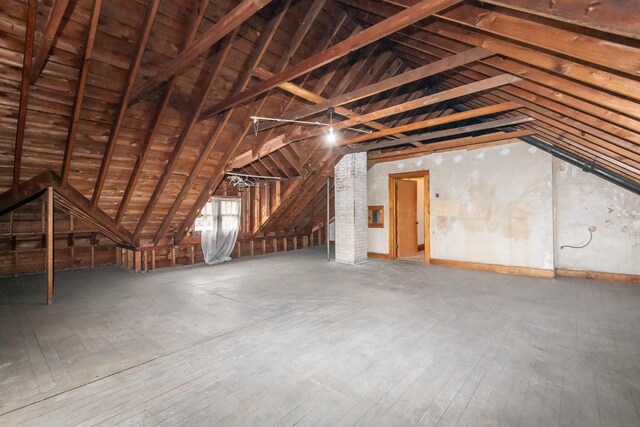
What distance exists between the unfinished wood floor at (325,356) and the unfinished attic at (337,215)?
1.0 inches

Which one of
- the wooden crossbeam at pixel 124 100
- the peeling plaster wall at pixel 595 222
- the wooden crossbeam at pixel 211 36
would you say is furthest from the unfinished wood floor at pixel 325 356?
the wooden crossbeam at pixel 211 36

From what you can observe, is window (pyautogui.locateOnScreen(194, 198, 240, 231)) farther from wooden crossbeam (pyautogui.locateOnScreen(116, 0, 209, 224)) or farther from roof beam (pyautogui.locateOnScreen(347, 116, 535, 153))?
roof beam (pyautogui.locateOnScreen(347, 116, 535, 153))

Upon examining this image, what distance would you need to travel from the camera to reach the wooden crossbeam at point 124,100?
329cm

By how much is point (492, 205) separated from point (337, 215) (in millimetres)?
3765

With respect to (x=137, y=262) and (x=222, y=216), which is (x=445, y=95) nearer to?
(x=222, y=216)

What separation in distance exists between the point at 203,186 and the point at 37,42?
343 cm

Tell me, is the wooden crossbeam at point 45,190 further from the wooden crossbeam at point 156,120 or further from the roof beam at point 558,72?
the roof beam at point 558,72

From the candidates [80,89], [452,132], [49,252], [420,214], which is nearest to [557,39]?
[452,132]

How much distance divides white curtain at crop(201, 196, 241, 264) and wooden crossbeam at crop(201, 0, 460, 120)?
3864 millimetres

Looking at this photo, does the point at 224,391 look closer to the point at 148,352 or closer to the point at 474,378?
the point at 148,352

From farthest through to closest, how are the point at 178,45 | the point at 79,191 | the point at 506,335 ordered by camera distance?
the point at 79,191 → the point at 178,45 → the point at 506,335

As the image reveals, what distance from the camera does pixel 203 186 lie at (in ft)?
20.9

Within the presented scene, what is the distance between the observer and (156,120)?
4.38 meters

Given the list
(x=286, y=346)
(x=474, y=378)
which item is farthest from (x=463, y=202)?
(x=286, y=346)
